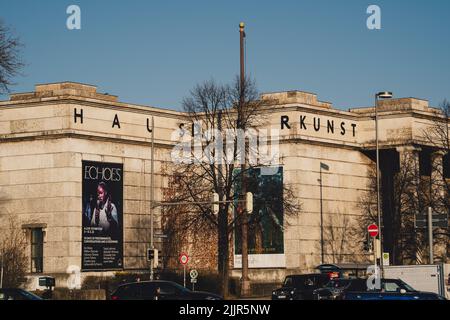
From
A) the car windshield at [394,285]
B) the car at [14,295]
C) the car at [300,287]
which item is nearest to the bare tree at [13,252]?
the car at [300,287]

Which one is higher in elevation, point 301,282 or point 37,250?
point 37,250

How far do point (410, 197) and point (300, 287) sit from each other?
3872cm

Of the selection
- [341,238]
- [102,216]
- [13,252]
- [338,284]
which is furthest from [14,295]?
[341,238]

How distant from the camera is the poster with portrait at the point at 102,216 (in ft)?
280

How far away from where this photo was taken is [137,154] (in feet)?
301

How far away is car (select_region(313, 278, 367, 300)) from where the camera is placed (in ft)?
179

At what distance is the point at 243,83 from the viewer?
265 feet

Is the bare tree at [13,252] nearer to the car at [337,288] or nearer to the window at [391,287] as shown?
the car at [337,288]

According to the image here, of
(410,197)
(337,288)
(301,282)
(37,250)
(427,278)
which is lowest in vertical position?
(337,288)

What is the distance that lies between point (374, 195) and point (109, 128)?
25.3 metres

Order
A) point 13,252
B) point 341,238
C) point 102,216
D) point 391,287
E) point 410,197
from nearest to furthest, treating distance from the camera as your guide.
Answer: point 391,287 → point 13,252 → point 102,216 → point 410,197 → point 341,238

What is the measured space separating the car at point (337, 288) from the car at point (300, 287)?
1565 mm

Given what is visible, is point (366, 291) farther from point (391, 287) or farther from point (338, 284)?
point (338, 284)

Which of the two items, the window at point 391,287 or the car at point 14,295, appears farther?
the window at point 391,287
